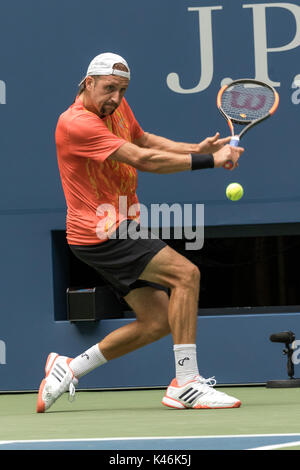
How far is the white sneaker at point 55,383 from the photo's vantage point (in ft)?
16.7

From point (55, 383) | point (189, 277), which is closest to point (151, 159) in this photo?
point (189, 277)

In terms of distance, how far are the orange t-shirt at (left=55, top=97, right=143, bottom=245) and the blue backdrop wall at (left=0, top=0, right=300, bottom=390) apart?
131 centimetres

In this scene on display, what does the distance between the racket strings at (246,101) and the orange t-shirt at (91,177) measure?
651 mm

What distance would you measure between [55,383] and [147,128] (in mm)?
1982

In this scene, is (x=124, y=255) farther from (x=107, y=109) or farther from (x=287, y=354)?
(x=287, y=354)

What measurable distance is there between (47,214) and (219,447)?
11.3 feet

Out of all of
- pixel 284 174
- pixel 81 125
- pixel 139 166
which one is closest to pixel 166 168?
pixel 139 166

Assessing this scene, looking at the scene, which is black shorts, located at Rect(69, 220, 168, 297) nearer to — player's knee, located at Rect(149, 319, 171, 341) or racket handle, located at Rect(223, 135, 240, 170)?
player's knee, located at Rect(149, 319, 171, 341)

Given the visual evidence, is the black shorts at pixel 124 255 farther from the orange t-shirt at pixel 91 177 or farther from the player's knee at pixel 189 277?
the player's knee at pixel 189 277

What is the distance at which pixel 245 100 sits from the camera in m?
5.51

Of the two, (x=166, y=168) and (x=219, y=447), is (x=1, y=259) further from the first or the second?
(x=219, y=447)

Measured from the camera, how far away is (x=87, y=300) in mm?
6355

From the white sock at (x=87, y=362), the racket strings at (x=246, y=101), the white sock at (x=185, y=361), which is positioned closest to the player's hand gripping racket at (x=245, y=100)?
the racket strings at (x=246, y=101)
